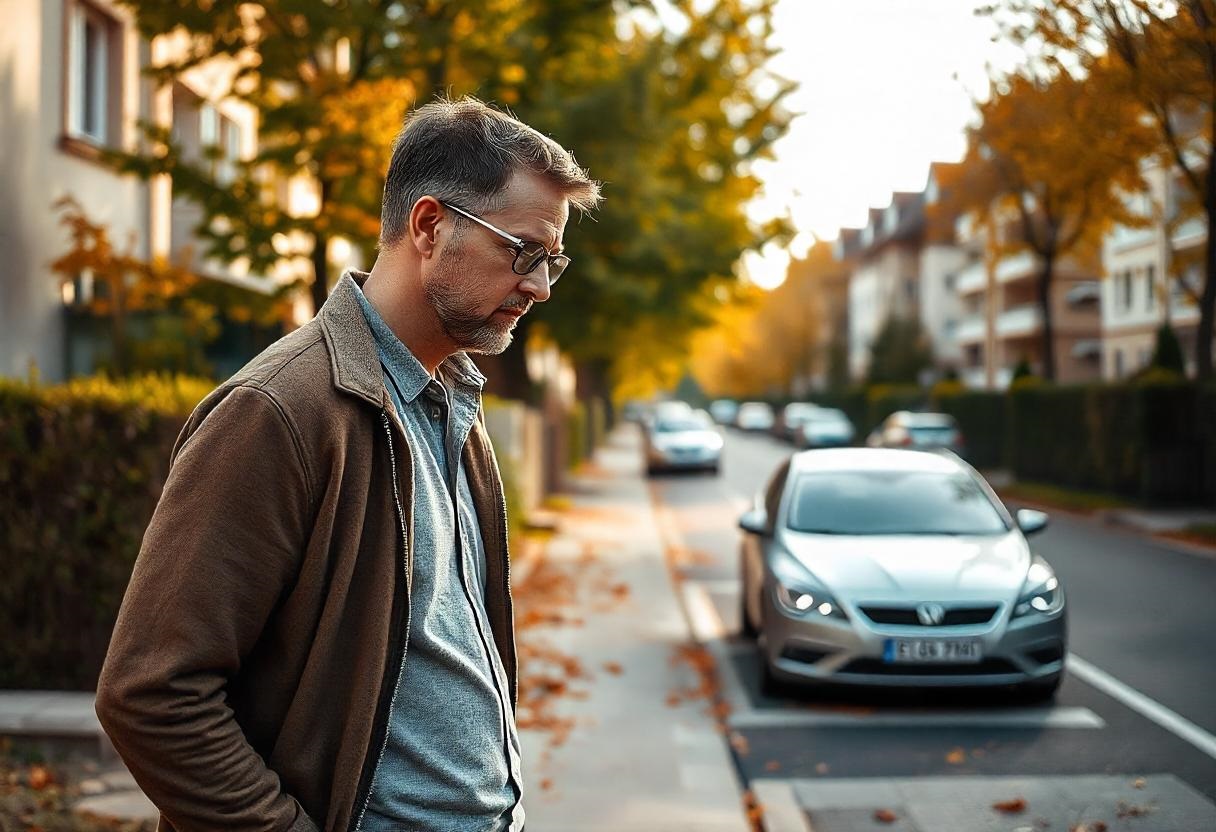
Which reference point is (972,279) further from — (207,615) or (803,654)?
(207,615)

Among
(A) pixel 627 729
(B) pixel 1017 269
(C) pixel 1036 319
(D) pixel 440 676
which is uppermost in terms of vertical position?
(B) pixel 1017 269

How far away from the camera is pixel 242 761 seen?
74.0 inches

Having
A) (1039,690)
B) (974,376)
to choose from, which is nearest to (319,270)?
(1039,690)

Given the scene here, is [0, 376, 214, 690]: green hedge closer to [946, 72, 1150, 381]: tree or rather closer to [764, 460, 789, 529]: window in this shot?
[764, 460, 789, 529]: window

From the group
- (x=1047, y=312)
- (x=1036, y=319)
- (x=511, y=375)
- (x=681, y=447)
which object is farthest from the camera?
(x=1036, y=319)

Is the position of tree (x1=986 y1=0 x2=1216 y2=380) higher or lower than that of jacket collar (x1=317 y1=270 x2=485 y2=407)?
higher

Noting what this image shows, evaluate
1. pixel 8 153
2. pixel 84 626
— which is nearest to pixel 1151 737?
pixel 84 626

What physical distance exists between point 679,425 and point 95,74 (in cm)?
2153

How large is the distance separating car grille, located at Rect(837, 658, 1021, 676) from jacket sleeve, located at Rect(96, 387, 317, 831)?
6554 millimetres

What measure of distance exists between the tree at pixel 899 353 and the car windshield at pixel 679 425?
28.4 metres

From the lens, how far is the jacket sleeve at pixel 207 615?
6.03ft

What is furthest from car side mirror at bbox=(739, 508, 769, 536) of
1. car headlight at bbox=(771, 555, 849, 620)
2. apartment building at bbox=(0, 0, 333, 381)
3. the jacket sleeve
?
the jacket sleeve

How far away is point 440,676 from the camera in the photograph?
2.15 metres

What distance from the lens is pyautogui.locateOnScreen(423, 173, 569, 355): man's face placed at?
2.21m
